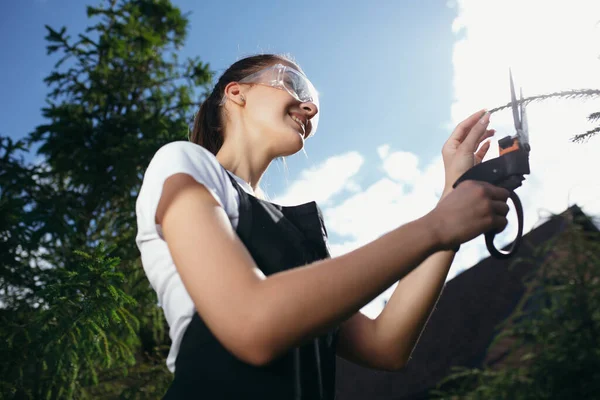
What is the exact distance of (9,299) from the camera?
7887mm

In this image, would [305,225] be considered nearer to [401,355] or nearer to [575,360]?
[401,355]

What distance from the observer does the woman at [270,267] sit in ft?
3.38

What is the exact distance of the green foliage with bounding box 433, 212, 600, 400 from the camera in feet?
7.30

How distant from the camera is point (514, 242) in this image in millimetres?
1488

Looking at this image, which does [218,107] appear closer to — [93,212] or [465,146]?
[465,146]

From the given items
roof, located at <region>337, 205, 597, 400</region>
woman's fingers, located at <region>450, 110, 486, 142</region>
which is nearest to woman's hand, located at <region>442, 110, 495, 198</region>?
woman's fingers, located at <region>450, 110, 486, 142</region>

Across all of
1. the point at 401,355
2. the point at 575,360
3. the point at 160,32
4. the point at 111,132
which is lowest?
the point at 575,360

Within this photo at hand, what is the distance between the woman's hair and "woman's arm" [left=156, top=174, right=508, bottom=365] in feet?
3.13

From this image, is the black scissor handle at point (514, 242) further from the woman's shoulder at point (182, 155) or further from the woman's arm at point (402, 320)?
the woman's shoulder at point (182, 155)

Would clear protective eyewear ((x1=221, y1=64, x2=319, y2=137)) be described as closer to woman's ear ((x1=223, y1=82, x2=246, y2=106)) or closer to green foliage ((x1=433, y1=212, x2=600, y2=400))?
woman's ear ((x1=223, y1=82, x2=246, y2=106))

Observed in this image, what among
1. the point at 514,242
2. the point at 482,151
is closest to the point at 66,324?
the point at 482,151

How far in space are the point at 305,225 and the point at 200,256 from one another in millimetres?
656

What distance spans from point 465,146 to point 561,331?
3.76 ft

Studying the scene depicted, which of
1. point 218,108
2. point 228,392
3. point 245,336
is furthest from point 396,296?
point 218,108
